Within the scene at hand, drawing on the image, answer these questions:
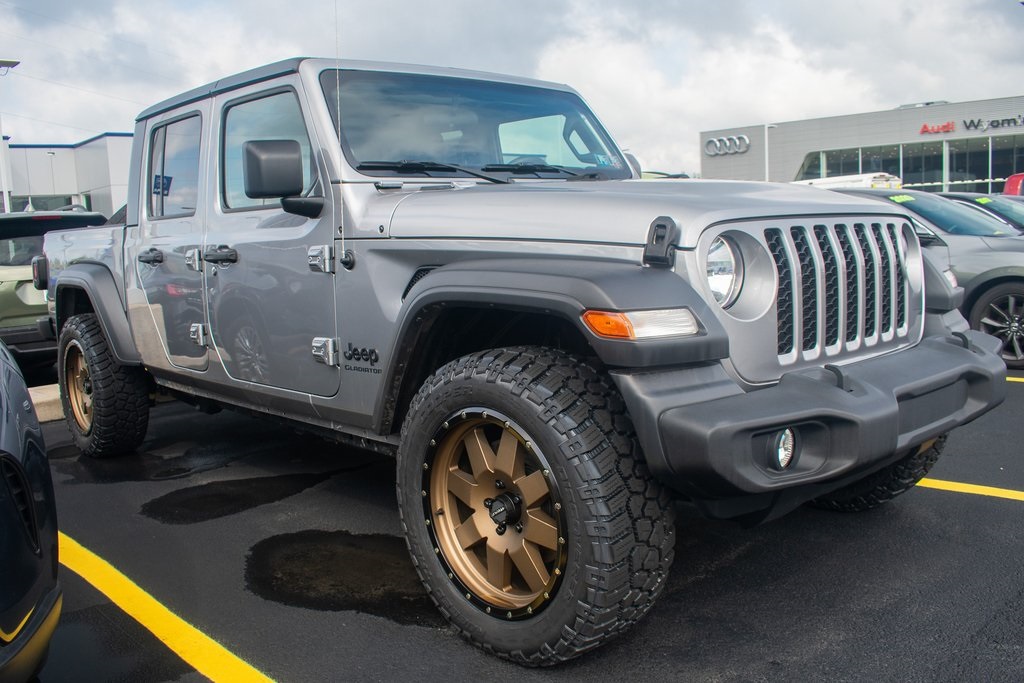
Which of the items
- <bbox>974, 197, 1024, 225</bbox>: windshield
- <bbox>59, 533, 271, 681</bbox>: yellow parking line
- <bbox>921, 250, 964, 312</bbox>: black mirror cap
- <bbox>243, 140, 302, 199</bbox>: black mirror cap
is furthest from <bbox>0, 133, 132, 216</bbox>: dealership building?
<bbox>921, 250, 964, 312</bbox>: black mirror cap

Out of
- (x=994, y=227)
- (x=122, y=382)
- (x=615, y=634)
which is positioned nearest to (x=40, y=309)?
(x=122, y=382)

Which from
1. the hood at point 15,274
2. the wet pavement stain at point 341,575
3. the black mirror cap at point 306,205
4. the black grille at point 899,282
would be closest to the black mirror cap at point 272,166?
the black mirror cap at point 306,205

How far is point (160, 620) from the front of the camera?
3.22 metres

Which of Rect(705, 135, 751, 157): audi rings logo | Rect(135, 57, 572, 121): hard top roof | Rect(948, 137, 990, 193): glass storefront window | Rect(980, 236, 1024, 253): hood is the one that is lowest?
Rect(980, 236, 1024, 253): hood

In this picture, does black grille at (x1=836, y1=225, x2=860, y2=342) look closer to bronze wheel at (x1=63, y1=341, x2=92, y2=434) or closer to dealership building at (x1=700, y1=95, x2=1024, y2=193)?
bronze wheel at (x1=63, y1=341, x2=92, y2=434)

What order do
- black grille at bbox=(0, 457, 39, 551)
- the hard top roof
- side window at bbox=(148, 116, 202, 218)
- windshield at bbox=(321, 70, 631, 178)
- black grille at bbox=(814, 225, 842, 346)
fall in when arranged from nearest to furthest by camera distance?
black grille at bbox=(0, 457, 39, 551) < black grille at bbox=(814, 225, 842, 346) < windshield at bbox=(321, 70, 631, 178) < the hard top roof < side window at bbox=(148, 116, 202, 218)

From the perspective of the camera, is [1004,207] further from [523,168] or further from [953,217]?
[523,168]

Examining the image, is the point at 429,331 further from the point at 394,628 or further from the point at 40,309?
the point at 40,309

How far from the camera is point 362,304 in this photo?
11.0 ft

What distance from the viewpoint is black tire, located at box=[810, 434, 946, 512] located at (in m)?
3.64

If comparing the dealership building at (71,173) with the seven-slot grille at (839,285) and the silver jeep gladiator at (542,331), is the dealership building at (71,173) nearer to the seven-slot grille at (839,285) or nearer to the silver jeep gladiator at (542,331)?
the silver jeep gladiator at (542,331)

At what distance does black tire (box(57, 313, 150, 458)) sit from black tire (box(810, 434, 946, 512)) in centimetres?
384

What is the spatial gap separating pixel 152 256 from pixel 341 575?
2110mm

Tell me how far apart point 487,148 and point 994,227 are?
6.21 metres
